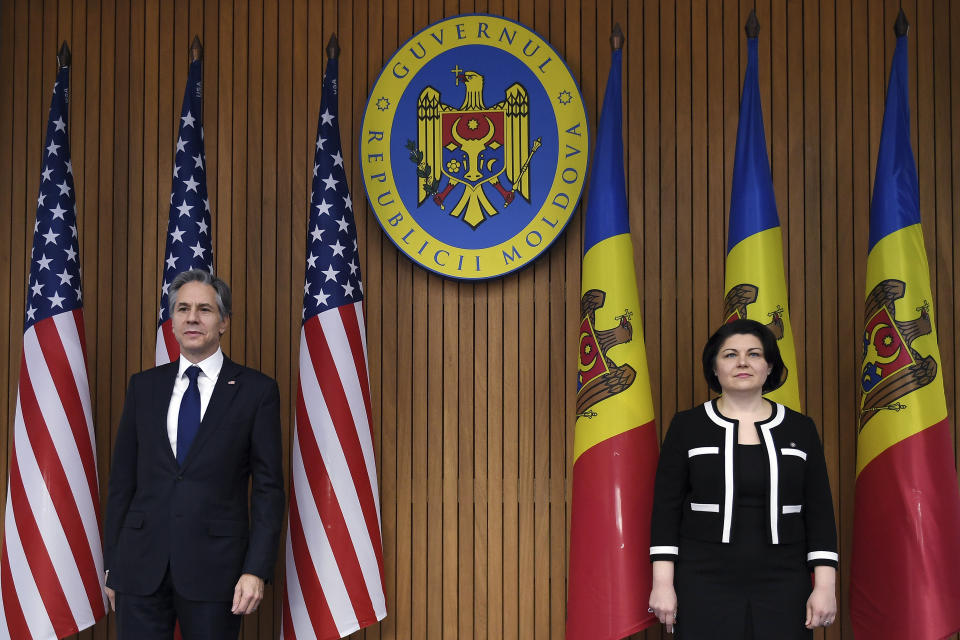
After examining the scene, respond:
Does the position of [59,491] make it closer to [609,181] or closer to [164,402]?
[164,402]

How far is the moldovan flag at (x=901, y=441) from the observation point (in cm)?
281

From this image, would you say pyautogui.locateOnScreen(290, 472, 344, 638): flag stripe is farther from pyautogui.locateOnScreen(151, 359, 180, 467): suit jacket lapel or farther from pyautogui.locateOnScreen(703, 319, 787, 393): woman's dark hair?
pyautogui.locateOnScreen(703, 319, 787, 393): woman's dark hair

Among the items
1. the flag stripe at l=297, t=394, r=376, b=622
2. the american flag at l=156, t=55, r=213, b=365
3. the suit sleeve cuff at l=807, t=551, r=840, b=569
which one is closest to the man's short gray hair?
the american flag at l=156, t=55, r=213, b=365

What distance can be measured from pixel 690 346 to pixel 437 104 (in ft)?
4.57

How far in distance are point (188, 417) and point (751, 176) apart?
204cm

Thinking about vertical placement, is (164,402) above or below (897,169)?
below

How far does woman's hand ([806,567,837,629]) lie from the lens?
94.8 inches

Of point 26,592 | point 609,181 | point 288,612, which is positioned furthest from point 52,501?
point 609,181

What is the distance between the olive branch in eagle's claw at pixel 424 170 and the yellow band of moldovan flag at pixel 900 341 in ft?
5.38

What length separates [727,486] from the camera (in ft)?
8.05

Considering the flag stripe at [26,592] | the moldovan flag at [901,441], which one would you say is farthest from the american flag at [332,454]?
the moldovan flag at [901,441]

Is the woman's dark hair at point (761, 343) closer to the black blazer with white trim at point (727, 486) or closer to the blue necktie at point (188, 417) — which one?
the black blazer with white trim at point (727, 486)

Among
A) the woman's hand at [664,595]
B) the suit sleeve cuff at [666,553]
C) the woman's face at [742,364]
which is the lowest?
the woman's hand at [664,595]

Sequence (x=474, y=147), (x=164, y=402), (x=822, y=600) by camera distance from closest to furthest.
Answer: (x=822, y=600)
(x=164, y=402)
(x=474, y=147)
